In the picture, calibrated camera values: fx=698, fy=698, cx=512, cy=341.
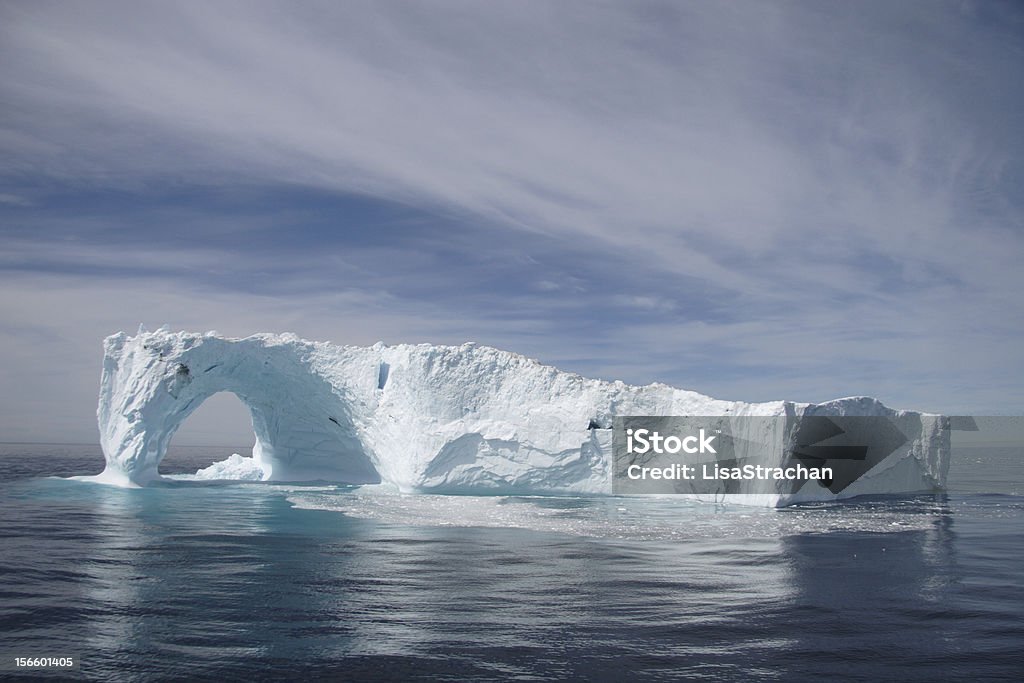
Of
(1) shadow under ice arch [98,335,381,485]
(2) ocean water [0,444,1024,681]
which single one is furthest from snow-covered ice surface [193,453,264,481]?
(2) ocean water [0,444,1024,681]

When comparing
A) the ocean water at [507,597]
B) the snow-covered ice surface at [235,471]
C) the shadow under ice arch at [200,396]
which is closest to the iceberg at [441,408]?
the shadow under ice arch at [200,396]

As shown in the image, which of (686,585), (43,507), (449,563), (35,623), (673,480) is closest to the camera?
(35,623)

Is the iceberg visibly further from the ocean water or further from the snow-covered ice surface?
the ocean water

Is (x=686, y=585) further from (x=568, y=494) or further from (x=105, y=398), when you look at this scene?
(x=105, y=398)

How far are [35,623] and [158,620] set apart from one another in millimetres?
1261

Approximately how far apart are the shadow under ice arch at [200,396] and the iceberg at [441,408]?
51 mm

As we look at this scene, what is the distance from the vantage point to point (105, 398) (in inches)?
969

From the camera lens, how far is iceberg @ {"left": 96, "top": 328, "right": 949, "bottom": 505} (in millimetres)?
23250

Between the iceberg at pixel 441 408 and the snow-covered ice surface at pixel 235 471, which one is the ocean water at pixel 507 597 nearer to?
the iceberg at pixel 441 408

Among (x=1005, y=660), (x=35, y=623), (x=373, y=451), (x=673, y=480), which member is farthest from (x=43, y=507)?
(x=1005, y=660)

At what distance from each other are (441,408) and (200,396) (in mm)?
9737

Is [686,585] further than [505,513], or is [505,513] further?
[505,513]

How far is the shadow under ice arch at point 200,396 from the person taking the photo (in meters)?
23.3

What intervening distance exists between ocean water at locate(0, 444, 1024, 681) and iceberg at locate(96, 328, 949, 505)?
6.65 metres
